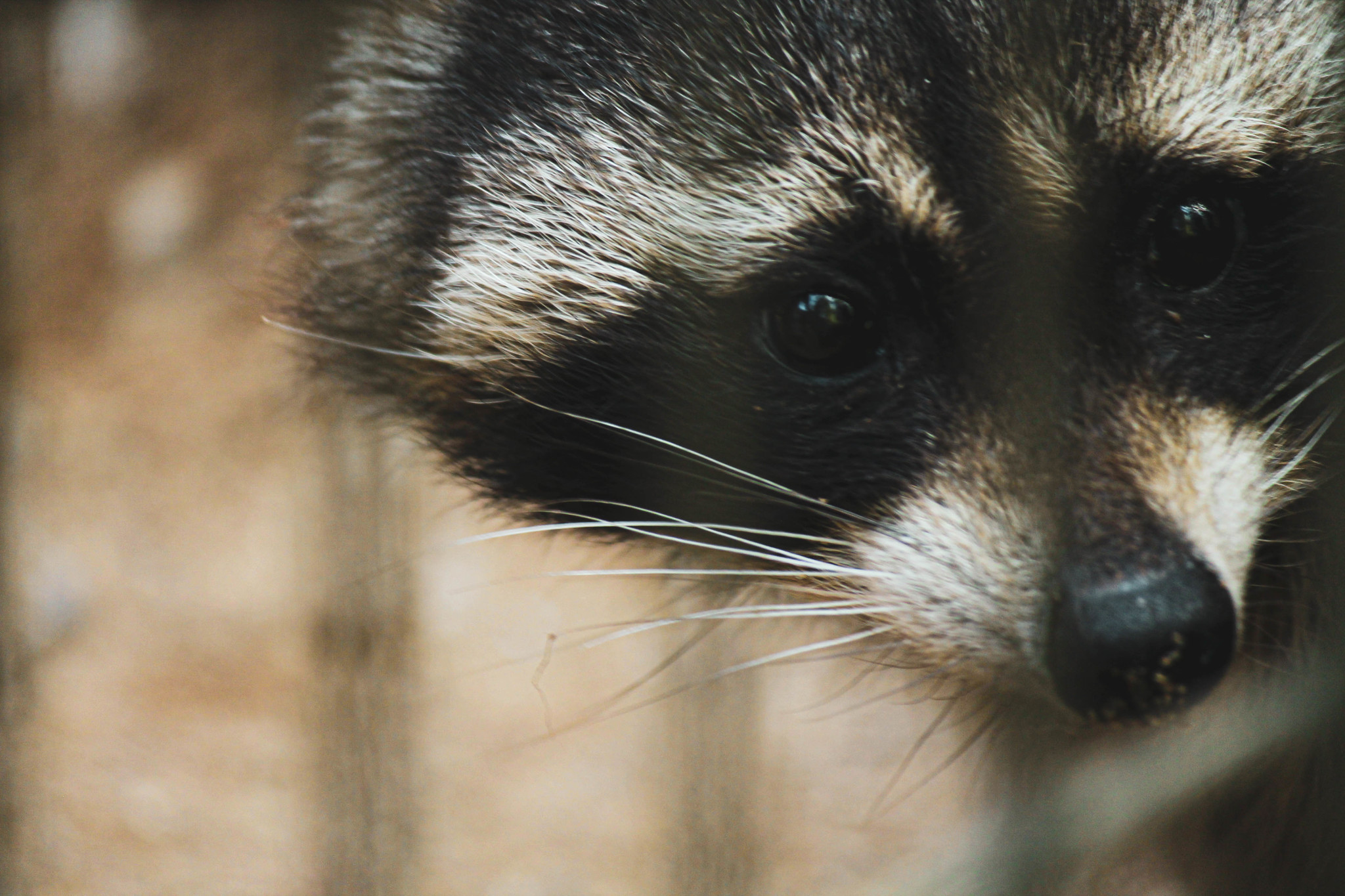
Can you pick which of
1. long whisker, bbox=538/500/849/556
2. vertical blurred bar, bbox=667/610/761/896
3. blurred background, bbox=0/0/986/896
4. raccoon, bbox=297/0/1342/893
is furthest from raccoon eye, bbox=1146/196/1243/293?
vertical blurred bar, bbox=667/610/761/896

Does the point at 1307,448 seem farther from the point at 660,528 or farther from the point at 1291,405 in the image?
the point at 660,528

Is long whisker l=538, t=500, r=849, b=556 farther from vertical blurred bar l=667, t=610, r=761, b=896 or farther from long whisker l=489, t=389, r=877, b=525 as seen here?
vertical blurred bar l=667, t=610, r=761, b=896

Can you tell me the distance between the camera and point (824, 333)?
1.04 meters

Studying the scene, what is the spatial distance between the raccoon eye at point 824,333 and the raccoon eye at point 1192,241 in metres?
0.25

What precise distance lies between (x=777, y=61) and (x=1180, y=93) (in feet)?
1.13

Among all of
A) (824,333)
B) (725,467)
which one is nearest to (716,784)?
(725,467)

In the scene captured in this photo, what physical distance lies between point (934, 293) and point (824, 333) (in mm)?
104

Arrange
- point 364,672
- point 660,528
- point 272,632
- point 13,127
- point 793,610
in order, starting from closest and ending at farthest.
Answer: point 793,610 → point 660,528 → point 364,672 → point 272,632 → point 13,127

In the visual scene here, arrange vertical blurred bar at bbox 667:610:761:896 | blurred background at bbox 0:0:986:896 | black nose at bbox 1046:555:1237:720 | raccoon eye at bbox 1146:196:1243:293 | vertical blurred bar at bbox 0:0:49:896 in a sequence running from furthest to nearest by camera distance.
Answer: vertical blurred bar at bbox 0:0:49:896, blurred background at bbox 0:0:986:896, vertical blurred bar at bbox 667:610:761:896, raccoon eye at bbox 1146:196:1243:293, black nose at bbox 1046:555:1237:720

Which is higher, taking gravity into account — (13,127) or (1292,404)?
(13,127)

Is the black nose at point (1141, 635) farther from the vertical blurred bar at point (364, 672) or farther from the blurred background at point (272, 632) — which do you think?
the vertical blurred bar at point (364, 672)

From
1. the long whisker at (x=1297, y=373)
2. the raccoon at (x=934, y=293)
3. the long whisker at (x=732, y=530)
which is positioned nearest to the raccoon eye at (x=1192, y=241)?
the raccoon at (x=934, y=293)

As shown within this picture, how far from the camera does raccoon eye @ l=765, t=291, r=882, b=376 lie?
103 cm

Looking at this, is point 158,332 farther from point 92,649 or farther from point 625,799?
point 625,799
